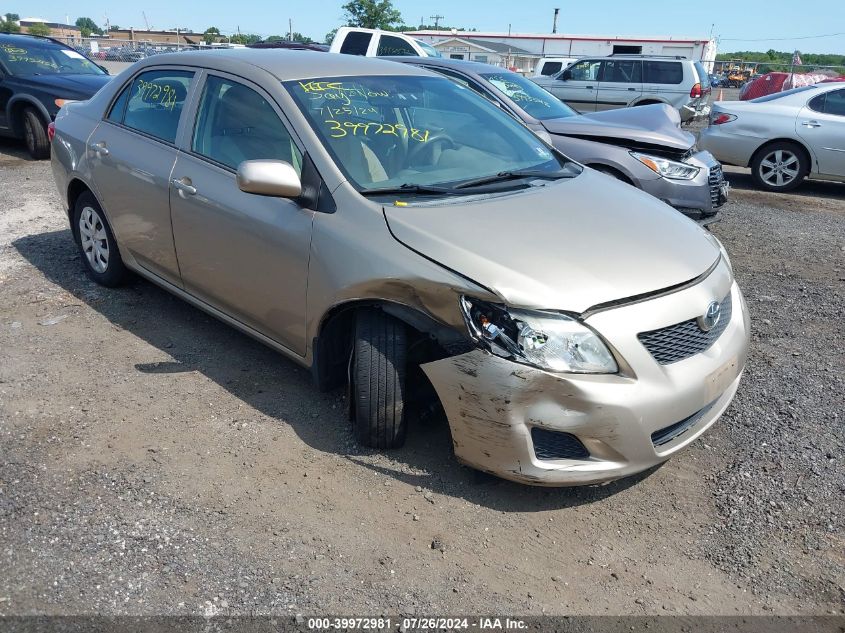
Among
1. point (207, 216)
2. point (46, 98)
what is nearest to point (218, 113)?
point (207, 216)

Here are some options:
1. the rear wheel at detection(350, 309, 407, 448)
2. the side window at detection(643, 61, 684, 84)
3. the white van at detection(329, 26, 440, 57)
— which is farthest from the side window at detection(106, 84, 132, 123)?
the side window at detection(643, 61, 684, 84)

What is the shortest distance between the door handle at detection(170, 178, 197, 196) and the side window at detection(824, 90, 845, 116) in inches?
348

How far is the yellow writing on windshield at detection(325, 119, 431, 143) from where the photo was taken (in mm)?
3441

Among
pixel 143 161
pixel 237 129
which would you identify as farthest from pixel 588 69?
pixel 237 129

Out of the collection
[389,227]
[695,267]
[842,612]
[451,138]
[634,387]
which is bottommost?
[842,612]

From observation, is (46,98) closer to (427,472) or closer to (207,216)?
(207,216)

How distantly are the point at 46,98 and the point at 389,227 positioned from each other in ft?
27.7

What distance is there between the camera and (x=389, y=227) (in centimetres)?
300

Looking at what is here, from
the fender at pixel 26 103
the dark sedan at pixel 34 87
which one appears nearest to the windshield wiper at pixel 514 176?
the dark sedan at pixel 34 87

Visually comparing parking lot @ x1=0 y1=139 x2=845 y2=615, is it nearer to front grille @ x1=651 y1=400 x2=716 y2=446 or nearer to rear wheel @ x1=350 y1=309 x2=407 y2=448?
rear wheel @ x1=350 y1=309 x2=407 y2=448

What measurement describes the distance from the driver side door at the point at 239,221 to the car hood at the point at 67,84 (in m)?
6.48

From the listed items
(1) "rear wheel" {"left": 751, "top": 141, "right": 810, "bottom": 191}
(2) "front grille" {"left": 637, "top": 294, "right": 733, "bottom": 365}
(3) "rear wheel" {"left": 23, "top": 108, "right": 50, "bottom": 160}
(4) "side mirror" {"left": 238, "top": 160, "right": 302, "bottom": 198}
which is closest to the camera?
(2) "front grille" {"left": 637, "top": 294, "right": 733, "bottom": 365}

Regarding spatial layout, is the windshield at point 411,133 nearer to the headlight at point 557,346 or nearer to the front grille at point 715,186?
the headlight at point 557,346

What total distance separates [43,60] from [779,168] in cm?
1057
